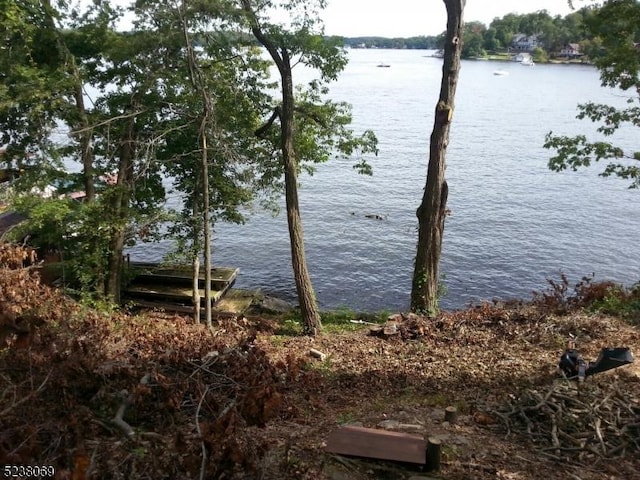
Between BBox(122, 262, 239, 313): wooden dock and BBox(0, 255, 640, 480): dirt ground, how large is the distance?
11023 mm

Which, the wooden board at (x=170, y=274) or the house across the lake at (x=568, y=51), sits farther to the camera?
the house across the lake at (x=568, y=51)

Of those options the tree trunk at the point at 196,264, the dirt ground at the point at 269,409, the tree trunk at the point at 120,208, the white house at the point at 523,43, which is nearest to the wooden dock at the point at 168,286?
the tree trunk at the point at 120,208

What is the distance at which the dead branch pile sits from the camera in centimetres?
563

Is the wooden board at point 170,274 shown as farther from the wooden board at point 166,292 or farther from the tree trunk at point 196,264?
the tree trunk at point 196,264

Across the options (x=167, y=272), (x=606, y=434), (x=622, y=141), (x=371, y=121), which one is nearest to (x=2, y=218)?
(x=167, y=272)

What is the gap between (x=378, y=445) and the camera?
202 inches

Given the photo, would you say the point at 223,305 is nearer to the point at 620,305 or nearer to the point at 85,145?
the point at 85,145

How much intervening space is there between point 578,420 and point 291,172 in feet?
30.4

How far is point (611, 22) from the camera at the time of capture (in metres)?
13.2

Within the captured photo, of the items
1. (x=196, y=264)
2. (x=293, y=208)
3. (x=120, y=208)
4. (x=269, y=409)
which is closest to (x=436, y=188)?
(x=293, y=208)

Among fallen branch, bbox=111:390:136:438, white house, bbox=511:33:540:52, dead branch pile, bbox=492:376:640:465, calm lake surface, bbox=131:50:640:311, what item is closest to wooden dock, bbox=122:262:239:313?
calm lake surface, bbox=131:50:640:311

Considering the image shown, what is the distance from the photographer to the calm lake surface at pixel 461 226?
2312 centimetres

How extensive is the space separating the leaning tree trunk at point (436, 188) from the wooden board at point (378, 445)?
825 cm
